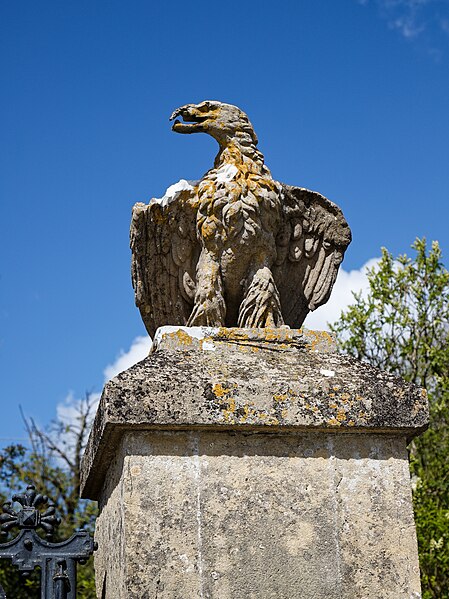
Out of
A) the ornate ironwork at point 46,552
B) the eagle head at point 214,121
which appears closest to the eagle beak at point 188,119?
the eagle head at point 214,121

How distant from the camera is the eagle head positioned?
14.1 feet

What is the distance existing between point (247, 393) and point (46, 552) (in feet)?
3.08

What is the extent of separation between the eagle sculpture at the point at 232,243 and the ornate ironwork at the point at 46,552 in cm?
123

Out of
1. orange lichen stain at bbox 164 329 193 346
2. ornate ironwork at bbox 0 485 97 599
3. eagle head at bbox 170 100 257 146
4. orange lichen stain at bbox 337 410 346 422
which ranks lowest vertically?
ornate ironwork at bbox 0 485 97 599

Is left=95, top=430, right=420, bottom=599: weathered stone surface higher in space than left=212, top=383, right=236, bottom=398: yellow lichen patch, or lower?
lower

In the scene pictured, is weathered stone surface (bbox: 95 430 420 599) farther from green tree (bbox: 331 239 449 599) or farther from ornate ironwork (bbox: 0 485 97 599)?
green tree (bbox: 331 239 449 599)

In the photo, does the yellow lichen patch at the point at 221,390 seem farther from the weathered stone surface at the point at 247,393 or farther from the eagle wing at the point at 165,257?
the eagle wing at the point at 165,257

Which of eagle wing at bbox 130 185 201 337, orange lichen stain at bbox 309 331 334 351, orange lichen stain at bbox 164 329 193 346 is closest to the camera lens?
orange lichen stain at bbox 164 329 193 346

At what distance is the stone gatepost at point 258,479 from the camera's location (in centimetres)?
312

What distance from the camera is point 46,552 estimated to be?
312cm

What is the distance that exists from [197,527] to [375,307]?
1077 centimetres

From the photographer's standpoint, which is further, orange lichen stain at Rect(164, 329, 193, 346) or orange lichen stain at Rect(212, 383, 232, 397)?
orange lichen stain at Rect(164, 329, 193, 346)

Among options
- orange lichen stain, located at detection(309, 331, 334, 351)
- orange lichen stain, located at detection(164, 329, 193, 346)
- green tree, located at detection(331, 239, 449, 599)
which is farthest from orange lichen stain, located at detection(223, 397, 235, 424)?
green tree, located at detection(331, 239, 449, 599)

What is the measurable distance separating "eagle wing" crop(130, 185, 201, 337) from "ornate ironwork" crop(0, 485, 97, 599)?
4.63 feet
